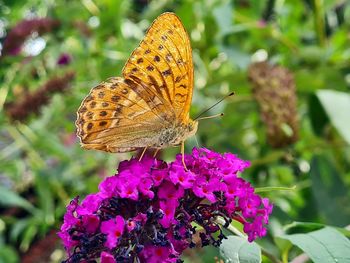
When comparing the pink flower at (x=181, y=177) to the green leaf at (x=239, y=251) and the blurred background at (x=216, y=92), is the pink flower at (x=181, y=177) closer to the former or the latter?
the green leaf at (x=239, y=251)

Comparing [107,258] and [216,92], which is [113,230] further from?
[216,92]

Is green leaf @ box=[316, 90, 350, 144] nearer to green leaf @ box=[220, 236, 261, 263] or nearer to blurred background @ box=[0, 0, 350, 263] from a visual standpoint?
blurred background @ box=[0, 0, 350, 263]

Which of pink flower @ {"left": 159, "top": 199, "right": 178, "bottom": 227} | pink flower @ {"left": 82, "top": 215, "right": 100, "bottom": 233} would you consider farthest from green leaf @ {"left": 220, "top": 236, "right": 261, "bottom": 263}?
pink flower @ {"left": 82, "top": 215, "right": 100, "bottom": 233}

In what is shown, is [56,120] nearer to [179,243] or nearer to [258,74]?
[258,74]

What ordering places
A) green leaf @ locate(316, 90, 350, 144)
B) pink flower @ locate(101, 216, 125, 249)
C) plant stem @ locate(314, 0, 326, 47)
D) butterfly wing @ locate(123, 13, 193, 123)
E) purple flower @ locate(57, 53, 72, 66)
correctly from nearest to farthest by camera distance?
1. pink flower @ locate(101, 216, 125, 249)
2. butterfly wing @ locate(123, 13, 193, 123)
3. green leaf @ locate(316, 90, 350, 144)
4. plant stem @ locate(314, 0, 326, 47)
5. purple flower @ locate(57, 53, 72, 66)

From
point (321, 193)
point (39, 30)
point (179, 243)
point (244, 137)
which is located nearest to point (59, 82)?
point (39, 30)

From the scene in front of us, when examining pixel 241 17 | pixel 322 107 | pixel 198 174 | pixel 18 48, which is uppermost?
pixel 198 174
